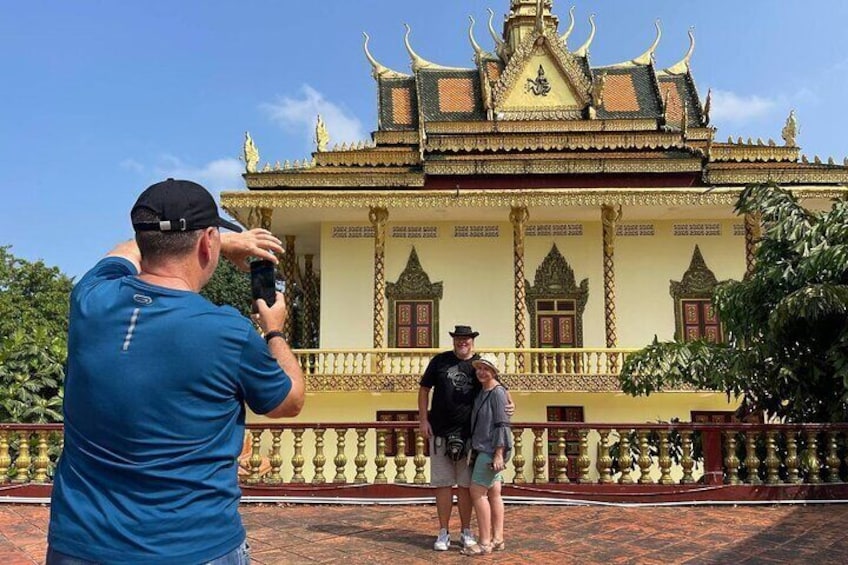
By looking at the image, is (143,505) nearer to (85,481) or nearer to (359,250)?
(85,481)

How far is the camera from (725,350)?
24.0ft

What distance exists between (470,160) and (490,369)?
36.1 feet

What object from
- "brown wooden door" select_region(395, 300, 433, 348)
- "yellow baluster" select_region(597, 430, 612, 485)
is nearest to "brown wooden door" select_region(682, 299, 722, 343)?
"brown wooden door" select_region(395, 300, 433, 348)

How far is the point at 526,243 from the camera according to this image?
14.8 meters

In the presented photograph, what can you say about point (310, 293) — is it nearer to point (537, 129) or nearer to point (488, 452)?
point (537, 129)

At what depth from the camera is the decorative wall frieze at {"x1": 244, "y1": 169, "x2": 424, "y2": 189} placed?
14070 mm

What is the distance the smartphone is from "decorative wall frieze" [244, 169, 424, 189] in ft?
42.0

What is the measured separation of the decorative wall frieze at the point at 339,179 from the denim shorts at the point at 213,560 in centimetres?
1307

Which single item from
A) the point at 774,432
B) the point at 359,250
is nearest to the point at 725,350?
the point at 774,432

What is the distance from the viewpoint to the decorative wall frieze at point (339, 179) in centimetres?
1407

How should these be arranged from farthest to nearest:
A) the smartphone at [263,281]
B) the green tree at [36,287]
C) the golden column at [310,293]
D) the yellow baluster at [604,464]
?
the green tree at [36,287] → the golden column at [310,293] → the yellow baluster at [604,464] → the smartphone at [263,281]

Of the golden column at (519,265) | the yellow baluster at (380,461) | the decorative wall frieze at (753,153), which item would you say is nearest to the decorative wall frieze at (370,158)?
the golden column at (519,265)

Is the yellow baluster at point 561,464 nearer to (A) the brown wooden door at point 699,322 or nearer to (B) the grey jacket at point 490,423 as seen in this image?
(B) the grey jacket at point 490,423

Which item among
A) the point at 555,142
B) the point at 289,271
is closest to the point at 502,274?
the point at 555,142
